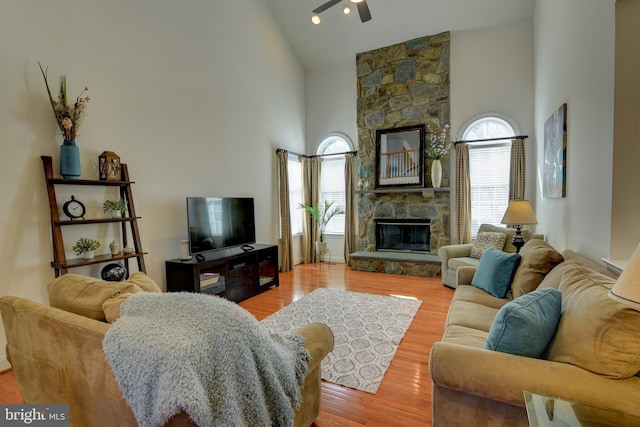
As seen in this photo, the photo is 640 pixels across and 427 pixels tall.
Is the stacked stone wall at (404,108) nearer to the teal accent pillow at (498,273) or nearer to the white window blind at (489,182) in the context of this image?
the white window blind at (489,182)

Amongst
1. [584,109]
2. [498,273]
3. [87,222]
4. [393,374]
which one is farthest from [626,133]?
[87,222]

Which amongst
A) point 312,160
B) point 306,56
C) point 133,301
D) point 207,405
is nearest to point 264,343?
point 207,405

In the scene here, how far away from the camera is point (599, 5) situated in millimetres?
2258

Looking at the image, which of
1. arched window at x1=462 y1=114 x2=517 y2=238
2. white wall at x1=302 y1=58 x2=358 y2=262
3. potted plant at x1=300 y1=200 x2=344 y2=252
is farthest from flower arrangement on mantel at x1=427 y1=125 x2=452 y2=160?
potted plant at x1=300 y1=200 x2=344 y2=252

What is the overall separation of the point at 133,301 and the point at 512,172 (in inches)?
221

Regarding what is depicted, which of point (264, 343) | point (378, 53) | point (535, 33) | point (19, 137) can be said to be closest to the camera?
point (264, 343)

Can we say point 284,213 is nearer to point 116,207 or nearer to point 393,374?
point 116,207

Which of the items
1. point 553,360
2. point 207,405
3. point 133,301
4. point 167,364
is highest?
point 133,301

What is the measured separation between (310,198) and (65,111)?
444 centimetres

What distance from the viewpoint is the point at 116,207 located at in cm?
313

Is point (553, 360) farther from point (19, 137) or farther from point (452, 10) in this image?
point (452, 10)

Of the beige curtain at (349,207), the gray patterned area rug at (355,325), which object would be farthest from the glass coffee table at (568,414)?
the beige curtain at (349,207)

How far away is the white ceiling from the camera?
508 centimetres

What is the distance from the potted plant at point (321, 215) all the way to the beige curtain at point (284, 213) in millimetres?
536
